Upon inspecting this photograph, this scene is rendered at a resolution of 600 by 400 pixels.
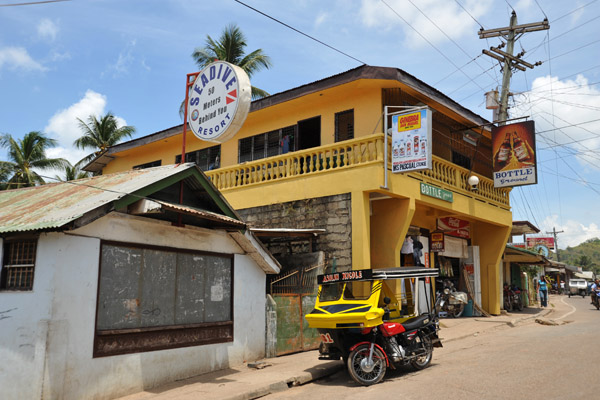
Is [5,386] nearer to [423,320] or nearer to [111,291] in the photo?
[111,291]

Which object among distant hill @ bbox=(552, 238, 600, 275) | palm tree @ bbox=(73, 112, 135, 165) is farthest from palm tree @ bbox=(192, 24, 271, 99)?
distant hill @ bbox=(552, 238, 600, 275)

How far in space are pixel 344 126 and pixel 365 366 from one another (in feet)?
29.8

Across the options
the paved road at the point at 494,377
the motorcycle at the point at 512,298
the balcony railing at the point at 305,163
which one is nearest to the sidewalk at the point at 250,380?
the paved road at the point at 494,377

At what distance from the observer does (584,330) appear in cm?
1453

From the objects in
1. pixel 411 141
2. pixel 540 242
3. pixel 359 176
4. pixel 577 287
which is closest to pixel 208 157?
pixel 359 176

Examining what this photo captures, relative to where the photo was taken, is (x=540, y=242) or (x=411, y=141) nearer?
(x=411, y=141)

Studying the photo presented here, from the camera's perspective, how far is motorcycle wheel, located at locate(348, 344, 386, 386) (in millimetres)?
8500

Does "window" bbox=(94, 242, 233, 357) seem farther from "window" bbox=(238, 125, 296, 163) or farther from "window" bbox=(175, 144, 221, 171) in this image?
"window" bbox=(175, 144, 221, 171)

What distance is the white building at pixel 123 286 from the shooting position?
7.12 metres

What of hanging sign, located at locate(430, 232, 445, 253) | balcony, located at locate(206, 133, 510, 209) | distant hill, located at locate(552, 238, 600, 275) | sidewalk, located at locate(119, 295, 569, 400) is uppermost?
distant hill, located at locate(552, 238, 600, 275)

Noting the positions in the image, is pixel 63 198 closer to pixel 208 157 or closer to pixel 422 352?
pixel 422 352

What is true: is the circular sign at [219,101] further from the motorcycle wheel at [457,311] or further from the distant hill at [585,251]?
the distant hill at [585,251]

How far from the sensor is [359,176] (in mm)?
13422

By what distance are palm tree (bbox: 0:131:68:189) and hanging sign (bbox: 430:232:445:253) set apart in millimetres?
28423
